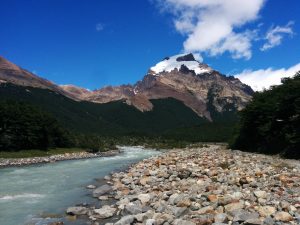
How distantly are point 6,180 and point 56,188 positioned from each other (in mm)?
11295

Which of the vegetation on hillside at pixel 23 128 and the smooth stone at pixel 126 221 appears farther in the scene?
the vegetation on hillside at pixel 23 128

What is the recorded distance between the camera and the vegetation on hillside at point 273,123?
63.8m

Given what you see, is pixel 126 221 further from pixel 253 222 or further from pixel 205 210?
pixel 253 222

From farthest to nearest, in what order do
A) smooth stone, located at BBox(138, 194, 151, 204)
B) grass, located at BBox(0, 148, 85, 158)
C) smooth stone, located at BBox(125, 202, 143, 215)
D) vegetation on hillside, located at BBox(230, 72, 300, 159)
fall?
grass, located at BBox(0, 148, 85, 158), vegetation on hillside, located at BBox(230, 72, 300, 159), smooth stone, located at BBox(138, 194, 151, 204), smooth stone, located at BBox(125, 202, 143, 215)

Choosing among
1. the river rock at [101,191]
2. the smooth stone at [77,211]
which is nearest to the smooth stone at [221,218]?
the smooth stone at [77,211]

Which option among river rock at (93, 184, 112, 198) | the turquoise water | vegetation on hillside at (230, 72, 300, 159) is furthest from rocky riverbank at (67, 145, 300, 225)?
vegetation on hillside at (230, 72, 300, 159)

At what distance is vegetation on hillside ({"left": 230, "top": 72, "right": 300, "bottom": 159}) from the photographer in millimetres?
63812

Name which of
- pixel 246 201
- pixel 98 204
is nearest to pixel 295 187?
pixel 246 201

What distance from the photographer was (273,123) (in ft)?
243

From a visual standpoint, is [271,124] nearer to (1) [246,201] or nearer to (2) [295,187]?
(2) [295,187]

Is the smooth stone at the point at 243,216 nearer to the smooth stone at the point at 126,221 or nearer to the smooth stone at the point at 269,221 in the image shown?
the smooth stone at the point at 269,221

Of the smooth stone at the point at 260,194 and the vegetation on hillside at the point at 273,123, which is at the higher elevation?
the vegetation on hillside at the point at 273,123

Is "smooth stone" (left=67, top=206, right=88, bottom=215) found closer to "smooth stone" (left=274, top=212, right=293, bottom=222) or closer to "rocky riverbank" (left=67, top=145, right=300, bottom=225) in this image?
"rocky riverbank" (left=67, top=145, right=300, bottom=225)

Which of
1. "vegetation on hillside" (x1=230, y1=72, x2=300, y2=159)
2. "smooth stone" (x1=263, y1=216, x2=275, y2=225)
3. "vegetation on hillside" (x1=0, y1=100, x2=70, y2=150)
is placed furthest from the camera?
"vegetation on hillside" (x1=0, y1=100, x2=70, y2=150)
